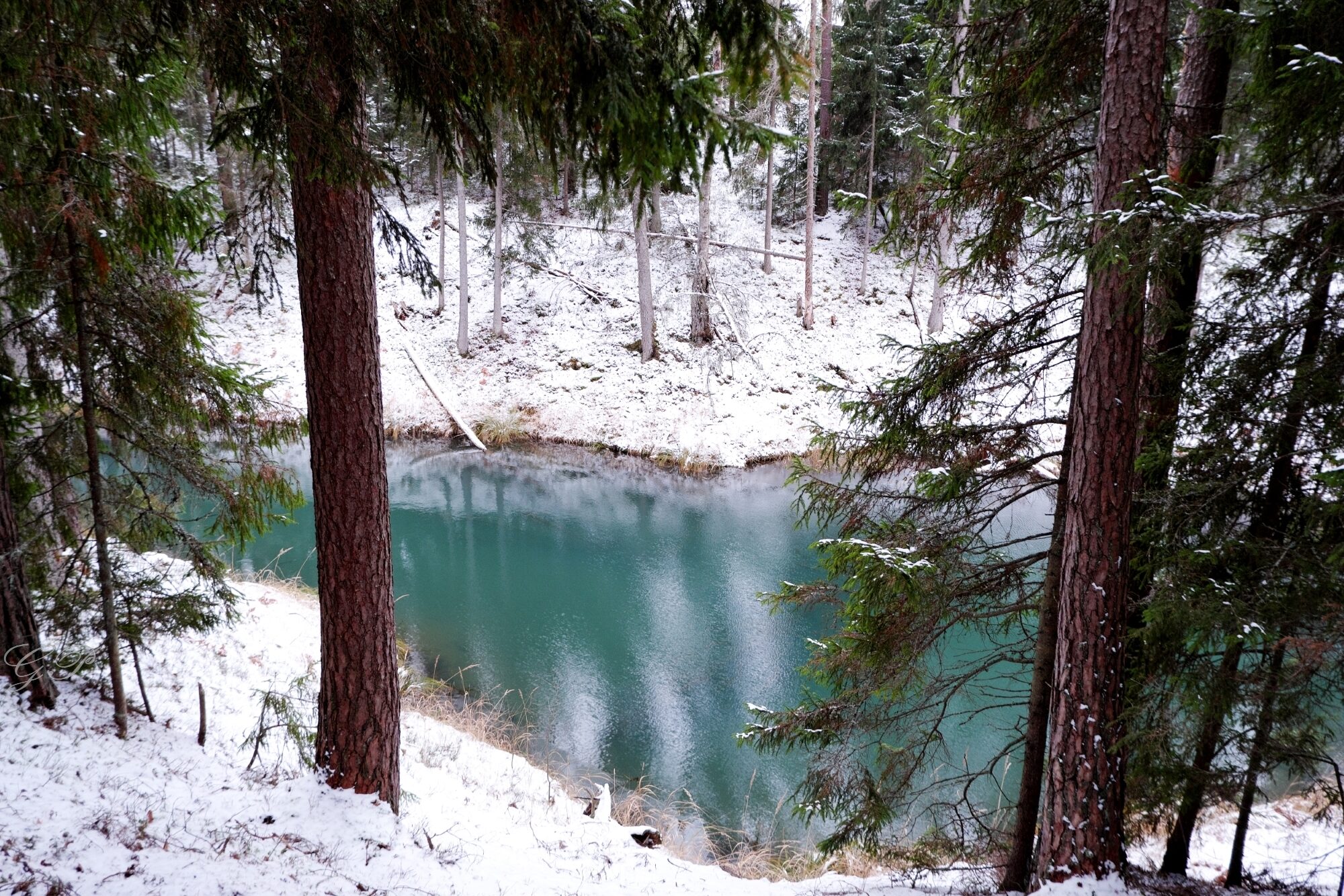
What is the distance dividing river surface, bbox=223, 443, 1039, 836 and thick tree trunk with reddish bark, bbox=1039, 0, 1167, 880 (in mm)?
3933

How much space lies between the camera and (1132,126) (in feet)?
11.3

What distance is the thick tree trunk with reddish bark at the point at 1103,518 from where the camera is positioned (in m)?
3.43

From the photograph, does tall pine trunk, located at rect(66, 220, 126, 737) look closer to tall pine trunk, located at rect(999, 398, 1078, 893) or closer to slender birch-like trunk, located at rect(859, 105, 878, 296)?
tall pine trunk, located at rect(999, 398, 1078, 893)

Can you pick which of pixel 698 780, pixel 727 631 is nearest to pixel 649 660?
pixel 727 631

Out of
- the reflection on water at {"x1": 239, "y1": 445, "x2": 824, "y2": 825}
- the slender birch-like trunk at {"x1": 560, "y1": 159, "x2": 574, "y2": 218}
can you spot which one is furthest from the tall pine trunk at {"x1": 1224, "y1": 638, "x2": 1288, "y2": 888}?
the slender birch-like trunk at {"x1": 560, "y1": 159, "x2": 574, "y2": 218}

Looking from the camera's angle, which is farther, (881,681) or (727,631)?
(727,631)

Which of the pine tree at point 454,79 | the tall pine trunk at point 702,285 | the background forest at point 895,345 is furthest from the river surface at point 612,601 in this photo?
the pine tree at point 454,79

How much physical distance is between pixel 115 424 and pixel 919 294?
74.5 feet

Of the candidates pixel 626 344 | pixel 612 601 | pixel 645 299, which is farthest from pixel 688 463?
pixel 626 344

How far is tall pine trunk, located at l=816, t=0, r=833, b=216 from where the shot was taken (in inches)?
735

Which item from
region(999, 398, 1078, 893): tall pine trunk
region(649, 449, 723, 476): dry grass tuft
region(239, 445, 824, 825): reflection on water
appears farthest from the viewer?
region(649, 449, 723, 476): dry grass tuft

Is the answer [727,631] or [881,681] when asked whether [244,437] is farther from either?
[727,631]

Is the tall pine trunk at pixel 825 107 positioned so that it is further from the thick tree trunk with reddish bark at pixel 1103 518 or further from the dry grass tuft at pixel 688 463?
the thick tree trunk with reddish bark at pixel 1103 518

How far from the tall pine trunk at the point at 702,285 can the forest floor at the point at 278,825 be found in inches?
→ 504
